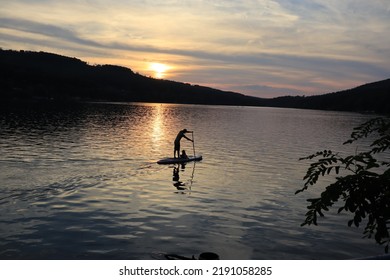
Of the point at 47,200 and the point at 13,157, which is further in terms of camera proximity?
the point at 13,157

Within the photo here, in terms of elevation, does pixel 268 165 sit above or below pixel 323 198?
below

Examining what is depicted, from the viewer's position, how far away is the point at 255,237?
16.6m

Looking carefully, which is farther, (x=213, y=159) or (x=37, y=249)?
(x=213, y=159)

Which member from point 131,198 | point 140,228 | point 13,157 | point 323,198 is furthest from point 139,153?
point 323,198

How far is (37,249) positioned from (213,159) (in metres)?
29.2

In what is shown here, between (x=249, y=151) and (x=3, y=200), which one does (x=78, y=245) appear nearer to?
(x=3, y=200)

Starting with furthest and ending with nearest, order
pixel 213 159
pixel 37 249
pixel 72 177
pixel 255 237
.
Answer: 1. pixel 213 159
2. pixel 72 177
3. pixel 255 237
4. pixel 37 249

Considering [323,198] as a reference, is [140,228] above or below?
below

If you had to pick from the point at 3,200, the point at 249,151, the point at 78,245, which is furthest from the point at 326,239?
the point at 249,151

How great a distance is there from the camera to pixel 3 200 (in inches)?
782

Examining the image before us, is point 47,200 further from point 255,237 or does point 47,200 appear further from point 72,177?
point 255,237

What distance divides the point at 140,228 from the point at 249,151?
35.7 m

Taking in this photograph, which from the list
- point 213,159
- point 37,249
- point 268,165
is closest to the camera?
point 37,249

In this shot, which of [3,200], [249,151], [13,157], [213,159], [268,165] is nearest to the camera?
[3,200]
